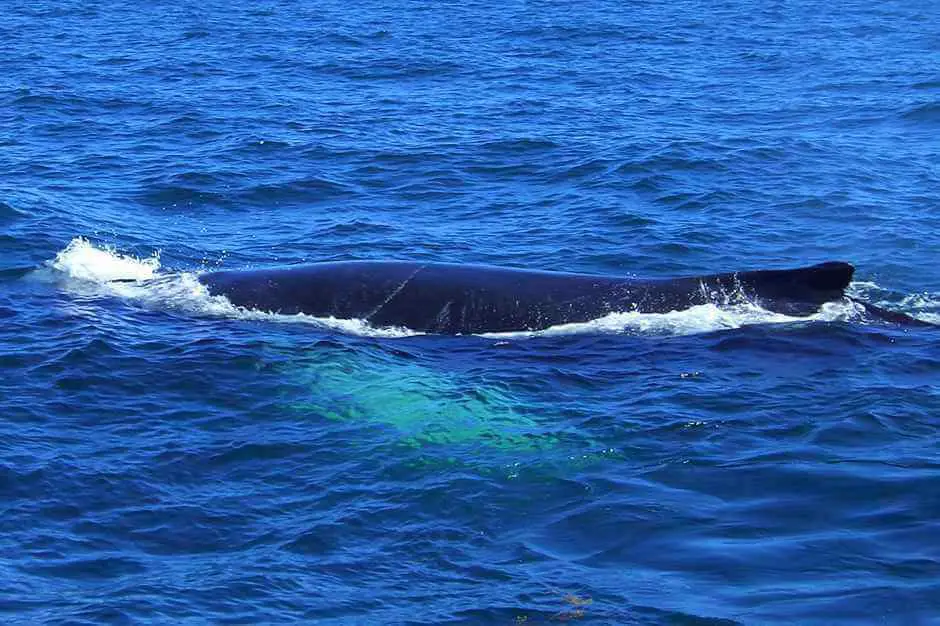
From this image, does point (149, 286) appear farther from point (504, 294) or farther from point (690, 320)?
point (690, 320)

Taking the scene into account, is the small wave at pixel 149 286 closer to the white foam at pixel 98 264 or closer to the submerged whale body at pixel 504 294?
the white foam at pixel 98 264

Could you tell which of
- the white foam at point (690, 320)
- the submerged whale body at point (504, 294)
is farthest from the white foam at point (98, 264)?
the white foam at point (690, 320)

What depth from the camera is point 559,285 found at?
16281 millimetres

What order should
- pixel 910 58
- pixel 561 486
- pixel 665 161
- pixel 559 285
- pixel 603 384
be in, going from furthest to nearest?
pixel 910 58 < pixel 665 161 < pixel 559 285 < pixel 603 384 < pixel 561 486

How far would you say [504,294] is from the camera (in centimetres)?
1605

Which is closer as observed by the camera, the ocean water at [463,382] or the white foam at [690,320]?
the ocean water at [463,382]

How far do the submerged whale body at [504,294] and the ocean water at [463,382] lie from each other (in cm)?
24

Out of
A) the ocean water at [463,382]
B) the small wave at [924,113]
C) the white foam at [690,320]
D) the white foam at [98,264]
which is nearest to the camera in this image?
the ocean water at [463,382]

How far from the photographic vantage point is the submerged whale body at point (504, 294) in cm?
1580

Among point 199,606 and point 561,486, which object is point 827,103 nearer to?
point 561,486

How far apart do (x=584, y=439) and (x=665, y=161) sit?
13.8 meters

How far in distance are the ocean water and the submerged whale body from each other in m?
0.24

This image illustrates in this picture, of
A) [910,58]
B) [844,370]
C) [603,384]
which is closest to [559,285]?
[603,384]

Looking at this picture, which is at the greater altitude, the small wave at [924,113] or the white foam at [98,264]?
the small wave at [924,113]
